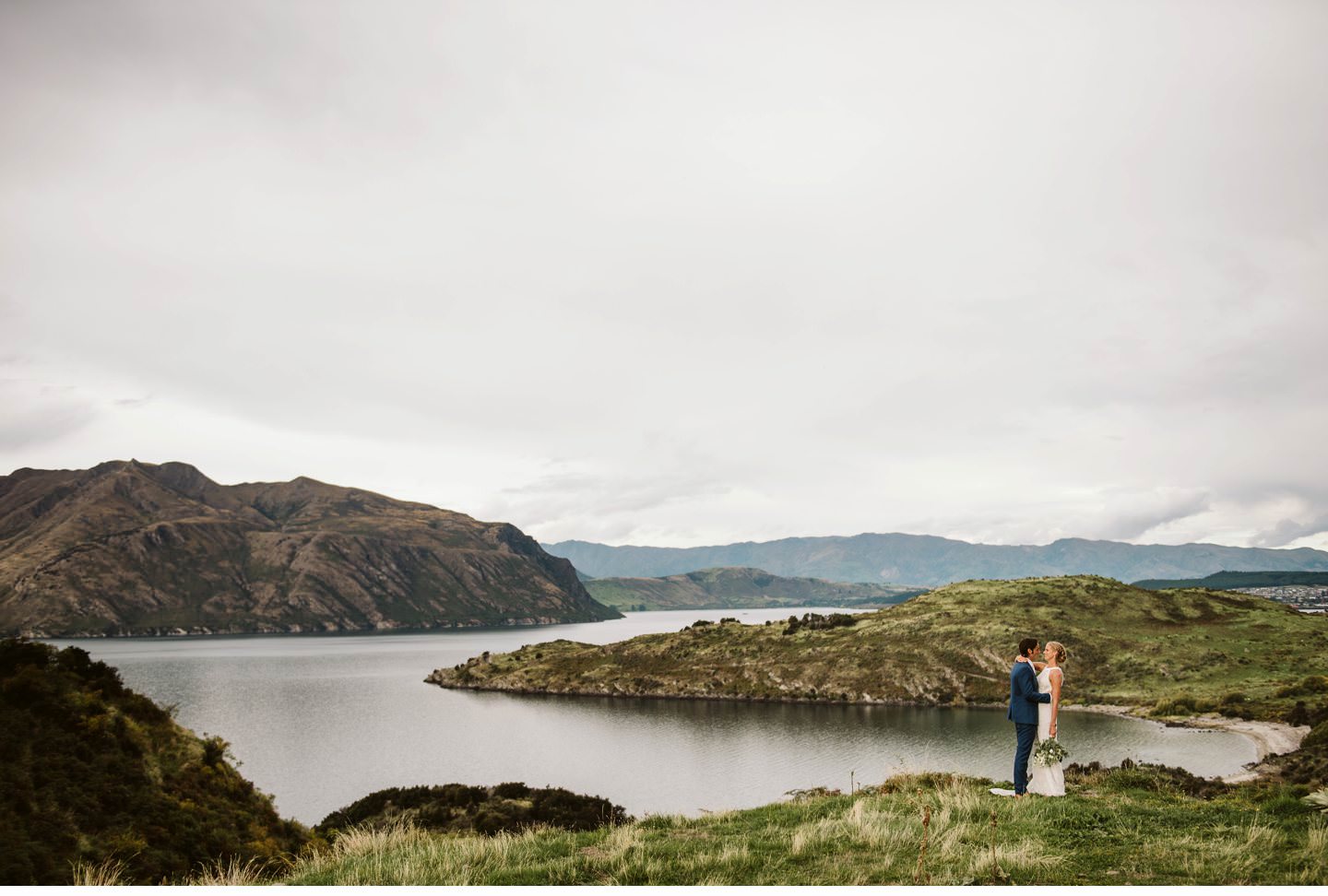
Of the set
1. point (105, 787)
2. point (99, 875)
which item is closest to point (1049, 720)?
point (99, 875)

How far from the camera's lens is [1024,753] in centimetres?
1730

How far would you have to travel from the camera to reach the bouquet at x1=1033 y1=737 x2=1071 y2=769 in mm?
16219

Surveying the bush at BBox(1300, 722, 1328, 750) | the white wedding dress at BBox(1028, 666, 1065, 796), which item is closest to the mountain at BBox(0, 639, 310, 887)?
the white wedding dress at BBox(1028, 666, 1065, 796)

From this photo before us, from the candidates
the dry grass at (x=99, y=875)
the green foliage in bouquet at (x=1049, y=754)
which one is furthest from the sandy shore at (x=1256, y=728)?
the dry grass at (x=99, y=875)

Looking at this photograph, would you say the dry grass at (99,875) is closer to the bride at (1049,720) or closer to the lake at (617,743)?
the bride at (1049,720)

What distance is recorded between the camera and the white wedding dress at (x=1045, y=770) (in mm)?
16453

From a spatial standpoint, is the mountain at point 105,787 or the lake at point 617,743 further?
the lake at point 617,743


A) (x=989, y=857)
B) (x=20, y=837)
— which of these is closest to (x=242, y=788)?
(x=20, y=837)

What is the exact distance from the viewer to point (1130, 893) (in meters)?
8.48

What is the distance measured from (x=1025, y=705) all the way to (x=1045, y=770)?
1.45m

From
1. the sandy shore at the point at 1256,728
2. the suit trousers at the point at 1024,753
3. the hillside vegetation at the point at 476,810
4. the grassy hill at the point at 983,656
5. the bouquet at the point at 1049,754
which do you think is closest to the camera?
the bouquet at the point at 1049,754

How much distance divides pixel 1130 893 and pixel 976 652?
113834mm

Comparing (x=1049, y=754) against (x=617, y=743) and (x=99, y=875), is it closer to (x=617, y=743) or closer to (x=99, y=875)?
(x=99, y=875)

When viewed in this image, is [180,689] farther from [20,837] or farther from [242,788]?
[20,837]
